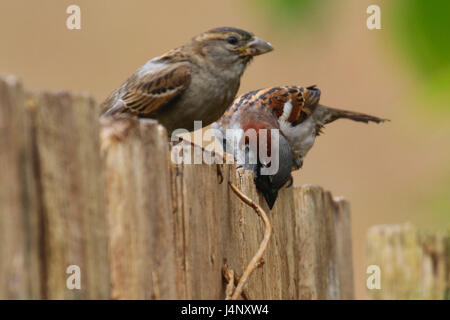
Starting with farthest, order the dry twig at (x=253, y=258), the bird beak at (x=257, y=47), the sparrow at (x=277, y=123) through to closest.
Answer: the sparrow at (x=277, y=123) < the bird beak at (x=257, y=47) < the dry twig at (x=253, y=258)

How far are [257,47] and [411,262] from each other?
115 cm

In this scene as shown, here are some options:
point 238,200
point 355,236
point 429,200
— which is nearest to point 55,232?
point 238,200

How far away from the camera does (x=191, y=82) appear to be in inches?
126

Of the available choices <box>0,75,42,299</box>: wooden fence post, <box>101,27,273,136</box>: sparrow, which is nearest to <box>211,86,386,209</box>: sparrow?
<box>101,27,273,136</box>: sparrow

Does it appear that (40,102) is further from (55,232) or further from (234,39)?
(234,39)

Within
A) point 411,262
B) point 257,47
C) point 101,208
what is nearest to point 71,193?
point 101,208

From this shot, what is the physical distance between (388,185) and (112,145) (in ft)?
15.6

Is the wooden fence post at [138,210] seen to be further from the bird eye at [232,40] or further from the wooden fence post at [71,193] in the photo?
the bird eye at [232,40]

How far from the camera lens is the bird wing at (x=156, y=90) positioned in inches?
123

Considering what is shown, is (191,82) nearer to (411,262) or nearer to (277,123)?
(411,262)

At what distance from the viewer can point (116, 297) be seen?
1539mm

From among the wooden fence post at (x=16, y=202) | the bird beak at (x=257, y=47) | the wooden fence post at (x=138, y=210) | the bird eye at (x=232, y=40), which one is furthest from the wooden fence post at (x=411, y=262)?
the wooden fence post at (x=16, y=202)

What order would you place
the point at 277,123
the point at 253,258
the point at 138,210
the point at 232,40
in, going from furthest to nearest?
1. the point at 277,123
2. the point at 232,40
3. the point at 253,258
4. the point at 138,210

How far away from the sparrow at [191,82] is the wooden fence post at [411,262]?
88 centimetres
